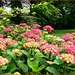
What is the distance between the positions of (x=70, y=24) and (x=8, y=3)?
→ 1971cm

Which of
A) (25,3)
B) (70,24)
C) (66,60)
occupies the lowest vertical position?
(70,24)

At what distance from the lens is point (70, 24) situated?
24266 mm

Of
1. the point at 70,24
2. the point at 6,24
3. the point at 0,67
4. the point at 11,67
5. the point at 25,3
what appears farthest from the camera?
the point at 70,24

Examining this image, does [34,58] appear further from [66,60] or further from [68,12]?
[68,12]

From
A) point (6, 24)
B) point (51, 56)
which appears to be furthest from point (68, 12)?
point (51, 56)

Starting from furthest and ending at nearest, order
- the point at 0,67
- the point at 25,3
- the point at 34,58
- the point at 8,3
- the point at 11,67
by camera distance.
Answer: the point at 8,3, the point at 25,3, the point at 34,58, the point at 11,67, the point at 0,67

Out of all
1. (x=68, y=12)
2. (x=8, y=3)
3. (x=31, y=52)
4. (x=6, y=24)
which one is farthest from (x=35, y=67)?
(x=68, y=12)

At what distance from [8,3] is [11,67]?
6165 mm

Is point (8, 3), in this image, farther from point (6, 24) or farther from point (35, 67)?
point (35, 67)

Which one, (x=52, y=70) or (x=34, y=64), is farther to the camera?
(x=34, y=64)

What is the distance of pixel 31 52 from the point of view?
4.31ft

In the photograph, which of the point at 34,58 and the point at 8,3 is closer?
the point at 34,58

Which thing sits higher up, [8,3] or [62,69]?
[8,3]

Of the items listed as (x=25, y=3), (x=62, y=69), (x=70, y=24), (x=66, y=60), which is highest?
(x=25, y=3)
